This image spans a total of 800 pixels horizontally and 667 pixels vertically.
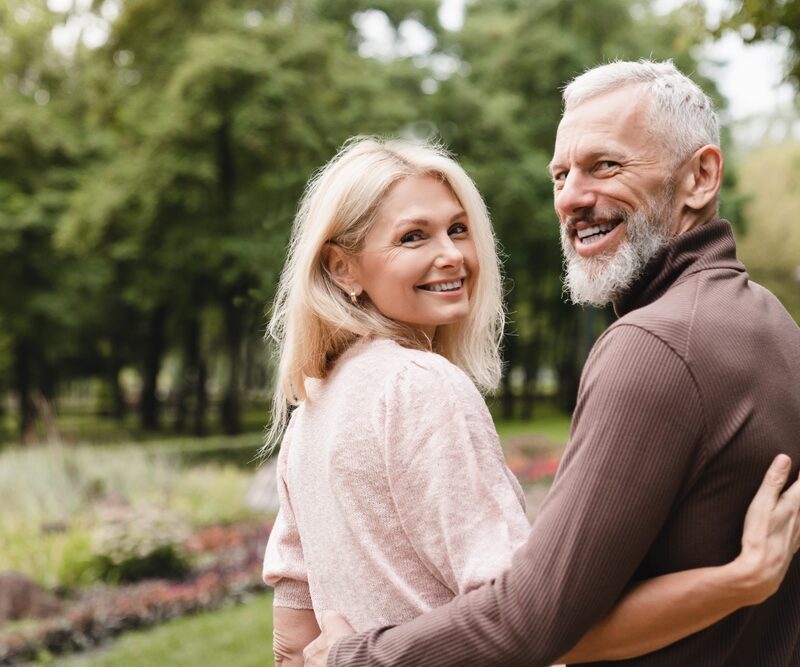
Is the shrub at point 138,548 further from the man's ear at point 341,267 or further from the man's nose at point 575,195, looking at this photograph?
the man's nose at point 575,195

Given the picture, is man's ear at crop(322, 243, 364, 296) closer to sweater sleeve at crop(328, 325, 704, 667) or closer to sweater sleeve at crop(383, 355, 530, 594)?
sweater sleeve at crop(383, 355, 530, 594)

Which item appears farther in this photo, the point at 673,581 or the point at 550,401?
the point at 550,401

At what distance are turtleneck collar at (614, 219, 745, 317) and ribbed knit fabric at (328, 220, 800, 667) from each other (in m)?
0.11

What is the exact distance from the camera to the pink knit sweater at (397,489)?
1656 millimetres

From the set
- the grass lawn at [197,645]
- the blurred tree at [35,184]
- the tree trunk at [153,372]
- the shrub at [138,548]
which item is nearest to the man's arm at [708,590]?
the grass lawn at [197,645]

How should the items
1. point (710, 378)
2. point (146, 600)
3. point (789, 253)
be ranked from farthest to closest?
point (789, 253)
point (146, 600)
point (710, 378)

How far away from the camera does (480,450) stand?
5.55 feet

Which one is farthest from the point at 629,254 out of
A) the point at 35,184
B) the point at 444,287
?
the point at 35,184

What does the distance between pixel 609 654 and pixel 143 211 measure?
20.7 m

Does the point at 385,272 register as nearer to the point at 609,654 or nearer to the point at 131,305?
the point at 609,654

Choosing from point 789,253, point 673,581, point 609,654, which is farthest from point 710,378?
point 789,253

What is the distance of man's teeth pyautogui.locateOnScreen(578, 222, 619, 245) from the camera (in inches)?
77.4

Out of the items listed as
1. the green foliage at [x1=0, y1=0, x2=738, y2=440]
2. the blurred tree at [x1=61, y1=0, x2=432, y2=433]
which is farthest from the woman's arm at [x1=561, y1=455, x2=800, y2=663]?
the blurred tree at [x1=61, y1=0, x2=432, y2=433]

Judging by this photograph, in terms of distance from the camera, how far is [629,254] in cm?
186
